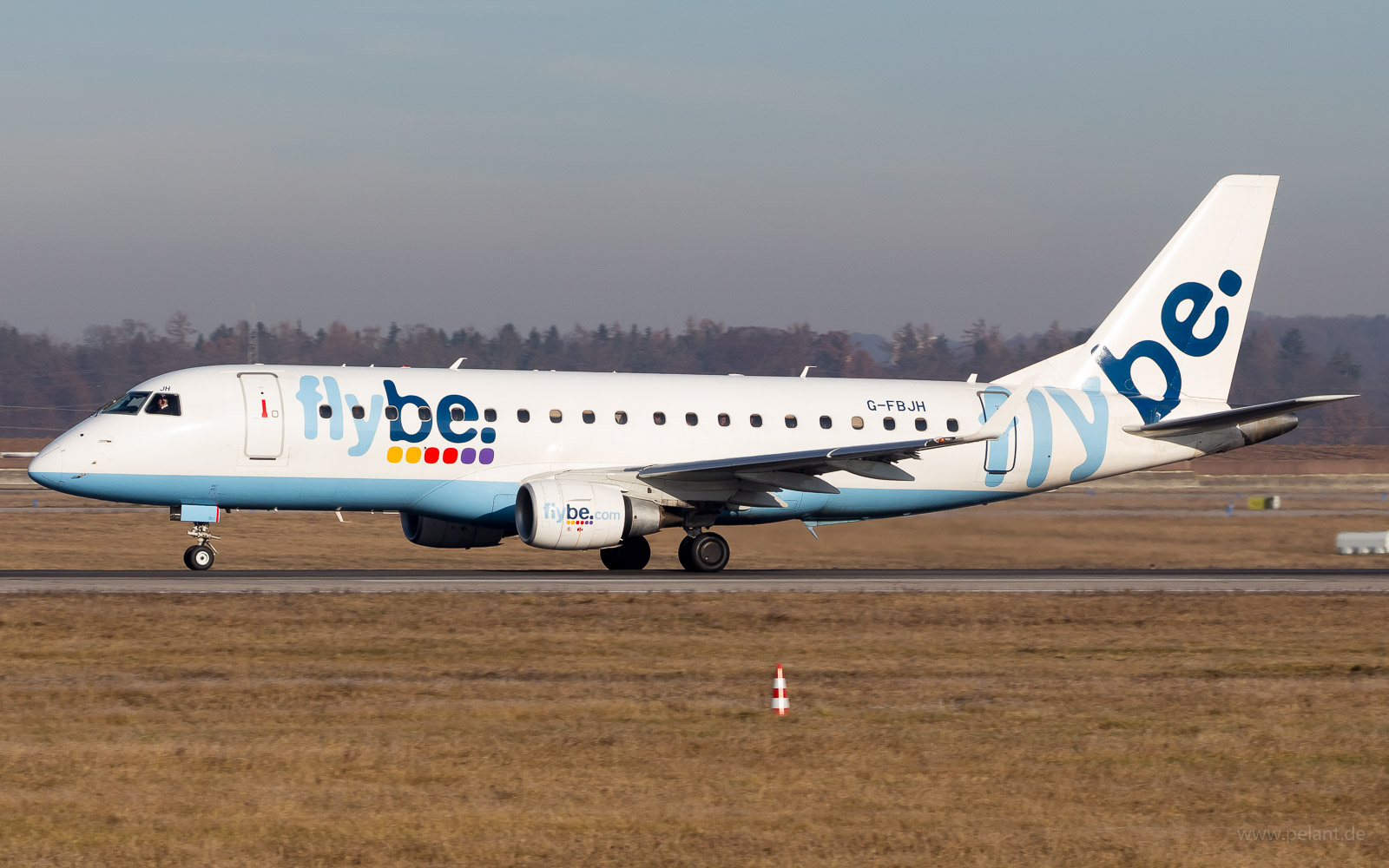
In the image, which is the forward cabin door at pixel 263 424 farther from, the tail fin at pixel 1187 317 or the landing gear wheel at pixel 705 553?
the tail fin at pixel 1187 317

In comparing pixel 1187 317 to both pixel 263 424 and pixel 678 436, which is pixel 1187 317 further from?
pixel 263 424

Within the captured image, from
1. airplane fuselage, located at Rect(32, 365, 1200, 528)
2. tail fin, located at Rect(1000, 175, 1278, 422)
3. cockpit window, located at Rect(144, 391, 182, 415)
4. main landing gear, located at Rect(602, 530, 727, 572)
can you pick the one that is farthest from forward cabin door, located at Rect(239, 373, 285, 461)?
tail fin, located at Rect(1000, 175, 1278, 422)

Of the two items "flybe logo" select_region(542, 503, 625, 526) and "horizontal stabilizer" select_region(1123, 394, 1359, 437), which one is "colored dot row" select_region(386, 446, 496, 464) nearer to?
"flybe logo" select_region(542, 503, 625, 526)

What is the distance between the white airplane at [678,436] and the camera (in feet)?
95.3

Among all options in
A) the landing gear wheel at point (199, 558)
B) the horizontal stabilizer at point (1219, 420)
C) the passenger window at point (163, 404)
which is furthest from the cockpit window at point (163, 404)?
the horizontal stabilizer at point (1219, 420)

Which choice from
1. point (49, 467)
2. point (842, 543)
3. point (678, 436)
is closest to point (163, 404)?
point (49, 467)

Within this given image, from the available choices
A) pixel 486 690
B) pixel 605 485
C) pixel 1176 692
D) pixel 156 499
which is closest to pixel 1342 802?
pixel 1176 692

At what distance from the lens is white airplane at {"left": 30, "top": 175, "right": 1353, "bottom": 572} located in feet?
95.3

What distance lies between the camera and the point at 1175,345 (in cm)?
3609

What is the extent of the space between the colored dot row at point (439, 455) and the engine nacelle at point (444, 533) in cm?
153

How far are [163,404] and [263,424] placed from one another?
1.92 metres

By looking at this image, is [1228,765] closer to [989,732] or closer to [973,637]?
[989,732]

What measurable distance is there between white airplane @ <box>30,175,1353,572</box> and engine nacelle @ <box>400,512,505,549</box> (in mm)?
50

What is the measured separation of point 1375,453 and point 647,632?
388 ft
